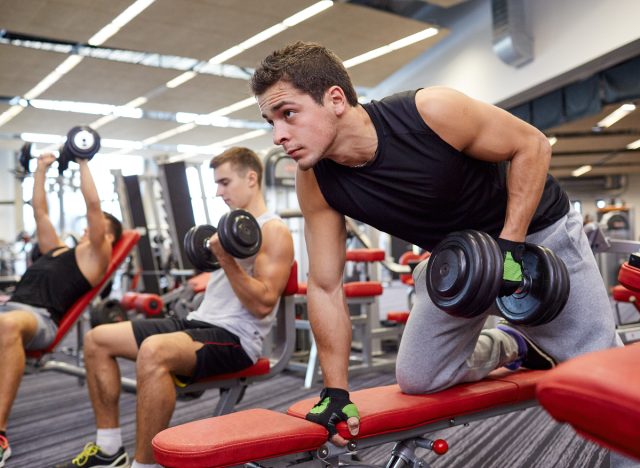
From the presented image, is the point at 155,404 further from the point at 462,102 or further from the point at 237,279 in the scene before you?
the point at 462,102

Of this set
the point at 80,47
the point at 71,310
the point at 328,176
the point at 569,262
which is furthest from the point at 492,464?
the point at 80,47

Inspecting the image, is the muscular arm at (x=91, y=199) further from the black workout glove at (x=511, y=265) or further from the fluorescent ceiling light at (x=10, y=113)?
the fluorescent ceiling light at (x=10, y=113)

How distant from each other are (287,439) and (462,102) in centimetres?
82

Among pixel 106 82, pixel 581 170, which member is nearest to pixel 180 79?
pixel 106 82

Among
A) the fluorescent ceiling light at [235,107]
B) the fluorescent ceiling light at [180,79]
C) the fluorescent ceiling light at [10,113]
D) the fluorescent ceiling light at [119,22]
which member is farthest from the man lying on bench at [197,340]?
the fluorescent ceiling light at [10,113]

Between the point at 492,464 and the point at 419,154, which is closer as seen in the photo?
the point at 419,154

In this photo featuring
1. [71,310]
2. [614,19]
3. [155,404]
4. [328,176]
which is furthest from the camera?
[614,19]

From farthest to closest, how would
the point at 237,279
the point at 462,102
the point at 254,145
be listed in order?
the point at 254,145, the point at 237,279, the point at 462,102

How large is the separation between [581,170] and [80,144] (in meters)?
14.1

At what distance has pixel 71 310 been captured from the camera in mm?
2900

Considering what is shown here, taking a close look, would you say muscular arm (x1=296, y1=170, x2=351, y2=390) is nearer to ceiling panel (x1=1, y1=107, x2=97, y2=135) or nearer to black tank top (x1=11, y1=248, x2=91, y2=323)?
black tank top (x1=11, y1=248, x2=91, y2=323)

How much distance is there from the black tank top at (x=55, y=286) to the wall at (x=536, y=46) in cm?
424

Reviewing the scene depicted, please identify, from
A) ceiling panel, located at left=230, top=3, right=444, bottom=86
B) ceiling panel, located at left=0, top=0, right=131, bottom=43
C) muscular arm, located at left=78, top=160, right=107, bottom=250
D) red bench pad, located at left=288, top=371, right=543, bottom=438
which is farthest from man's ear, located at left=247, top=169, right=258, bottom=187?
ceiling panel, located at left=230, top=3, right=444, bottom=86

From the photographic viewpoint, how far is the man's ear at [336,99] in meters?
1.37
